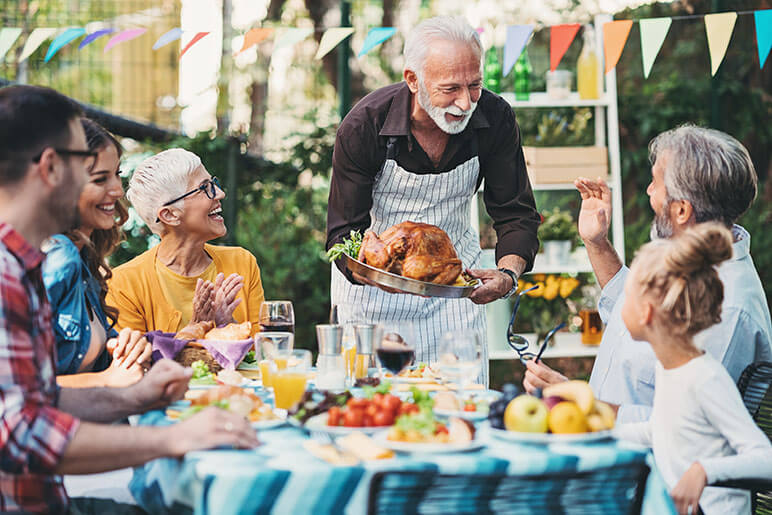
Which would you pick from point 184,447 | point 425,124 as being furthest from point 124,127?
point 184,447

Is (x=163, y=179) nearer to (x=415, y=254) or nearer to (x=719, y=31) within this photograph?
(x=415, y=254)

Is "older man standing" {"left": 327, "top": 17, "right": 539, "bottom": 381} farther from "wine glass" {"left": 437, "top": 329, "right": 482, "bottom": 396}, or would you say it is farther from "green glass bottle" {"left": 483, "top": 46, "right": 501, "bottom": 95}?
"green glass bottle" {"left": 483, "top": 46, "right": 501, "bottom": 95}

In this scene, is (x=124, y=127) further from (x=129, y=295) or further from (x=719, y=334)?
(x=719, y=334)

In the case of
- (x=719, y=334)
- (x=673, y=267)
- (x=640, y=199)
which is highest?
(x=640, y=199)

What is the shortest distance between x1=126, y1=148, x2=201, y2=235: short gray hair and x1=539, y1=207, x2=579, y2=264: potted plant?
2.84m

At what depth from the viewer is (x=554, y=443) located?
5.98 ft

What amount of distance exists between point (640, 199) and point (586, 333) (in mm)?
1718

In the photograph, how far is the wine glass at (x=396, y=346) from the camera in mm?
2484

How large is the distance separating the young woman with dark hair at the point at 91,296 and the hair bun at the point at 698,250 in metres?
1.41

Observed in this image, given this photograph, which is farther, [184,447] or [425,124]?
[425,124]

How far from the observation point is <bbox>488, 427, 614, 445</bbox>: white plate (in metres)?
1.81

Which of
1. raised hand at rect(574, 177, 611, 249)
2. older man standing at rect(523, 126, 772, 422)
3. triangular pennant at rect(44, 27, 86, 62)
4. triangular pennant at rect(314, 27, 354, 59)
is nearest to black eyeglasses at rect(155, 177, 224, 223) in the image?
raised hand at rect(574, 177, 611, 249)

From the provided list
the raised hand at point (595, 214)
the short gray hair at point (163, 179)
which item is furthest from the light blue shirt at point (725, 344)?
the short gray hair at point (163, 179)

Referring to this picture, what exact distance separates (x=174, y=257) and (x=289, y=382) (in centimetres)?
148
